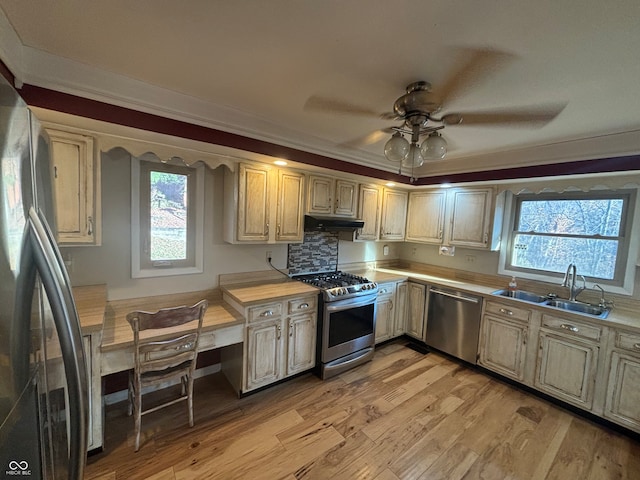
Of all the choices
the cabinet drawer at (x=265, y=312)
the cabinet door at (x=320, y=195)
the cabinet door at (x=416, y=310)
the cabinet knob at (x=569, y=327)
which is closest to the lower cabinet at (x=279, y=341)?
the cabinet drawer at (x=265, y=312)

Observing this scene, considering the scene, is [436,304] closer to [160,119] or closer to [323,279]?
[323,279]

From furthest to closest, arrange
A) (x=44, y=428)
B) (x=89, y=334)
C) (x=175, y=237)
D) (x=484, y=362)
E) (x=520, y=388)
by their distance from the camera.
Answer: (x=484, y=362) < (x=520, y=388) < (x=175, y=237) < (x=89, y=334) < (x=44, y=428)

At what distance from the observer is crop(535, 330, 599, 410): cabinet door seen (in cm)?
239

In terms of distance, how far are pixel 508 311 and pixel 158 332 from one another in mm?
3268

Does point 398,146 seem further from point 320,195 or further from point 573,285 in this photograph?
point 573,285

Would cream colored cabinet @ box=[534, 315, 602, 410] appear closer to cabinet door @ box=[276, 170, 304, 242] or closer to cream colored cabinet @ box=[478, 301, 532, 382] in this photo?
cream colored cabinet @ box=[478, 301, 532, 382]

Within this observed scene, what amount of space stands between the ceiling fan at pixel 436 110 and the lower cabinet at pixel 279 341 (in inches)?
64.7

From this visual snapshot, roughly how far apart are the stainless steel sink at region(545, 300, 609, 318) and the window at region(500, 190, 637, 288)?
322 mm

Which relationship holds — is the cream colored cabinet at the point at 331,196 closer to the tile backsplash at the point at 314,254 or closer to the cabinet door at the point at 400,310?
the tile backsplash at the point at 314,254

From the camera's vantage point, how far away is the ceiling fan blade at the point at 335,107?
5.95 ft

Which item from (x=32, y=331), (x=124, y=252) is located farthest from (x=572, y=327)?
(x=124, y=252)

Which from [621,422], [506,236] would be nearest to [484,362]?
[621,422]

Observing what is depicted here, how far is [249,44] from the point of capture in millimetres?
1362

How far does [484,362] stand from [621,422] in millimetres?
1038
